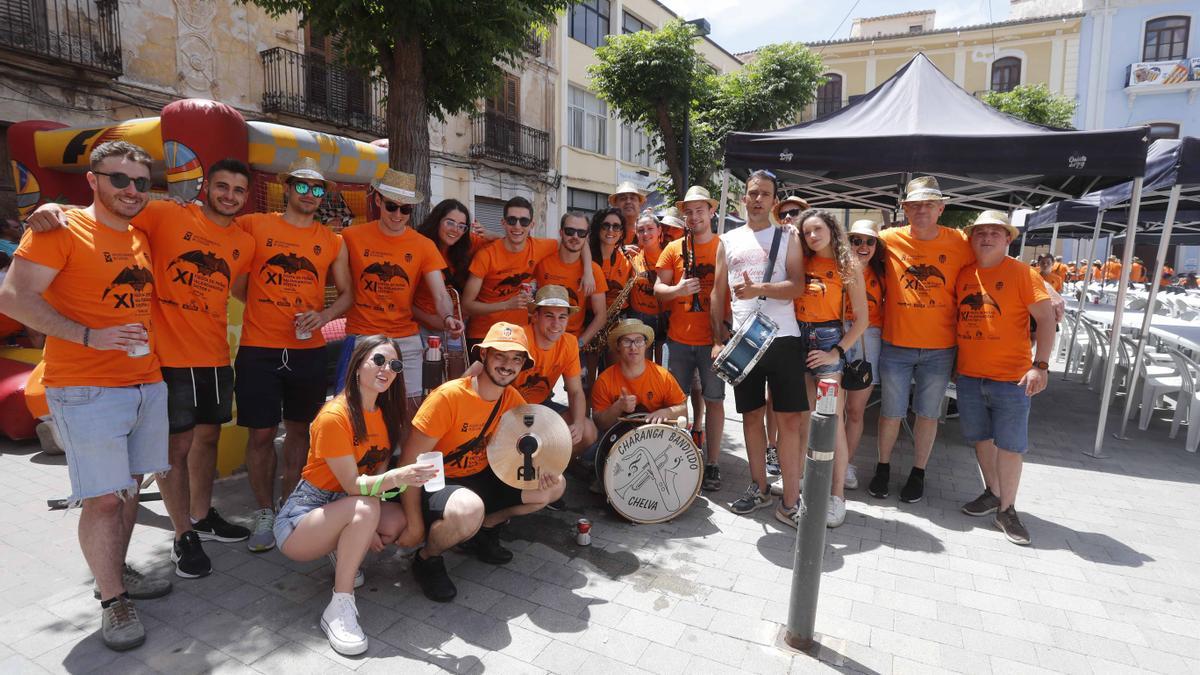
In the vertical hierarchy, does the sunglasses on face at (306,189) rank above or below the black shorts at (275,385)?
above

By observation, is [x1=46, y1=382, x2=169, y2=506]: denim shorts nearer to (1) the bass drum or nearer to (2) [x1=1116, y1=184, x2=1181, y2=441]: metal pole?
(1) the bass drum

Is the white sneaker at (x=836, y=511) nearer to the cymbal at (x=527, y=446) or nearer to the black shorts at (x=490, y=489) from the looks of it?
the cymbal at (x=527, y=446)

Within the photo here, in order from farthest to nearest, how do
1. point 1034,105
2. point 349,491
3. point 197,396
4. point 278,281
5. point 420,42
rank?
point 1034,105
point 420,42
point 278,281
point 197,396
point 349,491

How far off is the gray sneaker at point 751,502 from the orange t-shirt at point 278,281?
9.33 feet

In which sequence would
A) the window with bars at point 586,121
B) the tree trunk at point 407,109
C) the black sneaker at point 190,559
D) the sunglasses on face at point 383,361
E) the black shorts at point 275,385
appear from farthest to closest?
1. the window with bars at point 586,121
2. the tree trunk at point 407,109
3. the black shorts at point 275,385
4. the black sneaker at point 190,559
5. the sunglasses on face at point 383,361

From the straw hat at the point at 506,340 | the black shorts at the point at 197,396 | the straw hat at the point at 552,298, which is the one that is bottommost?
the black shorts at the point at 197,396

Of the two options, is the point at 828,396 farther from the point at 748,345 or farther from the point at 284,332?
the point at 284,332

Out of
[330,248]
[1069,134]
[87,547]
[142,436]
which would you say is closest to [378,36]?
[330,248]

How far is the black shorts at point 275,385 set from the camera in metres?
3.47

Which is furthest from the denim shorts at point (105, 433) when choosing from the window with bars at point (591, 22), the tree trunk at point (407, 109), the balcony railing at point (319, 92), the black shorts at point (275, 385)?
the window with bars at point (591, 22)

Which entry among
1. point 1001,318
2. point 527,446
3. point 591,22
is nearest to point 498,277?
point 527,446

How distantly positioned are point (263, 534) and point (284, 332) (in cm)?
115

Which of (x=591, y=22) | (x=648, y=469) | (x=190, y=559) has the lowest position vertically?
(x=190, y=559)

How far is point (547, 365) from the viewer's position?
393 cm
